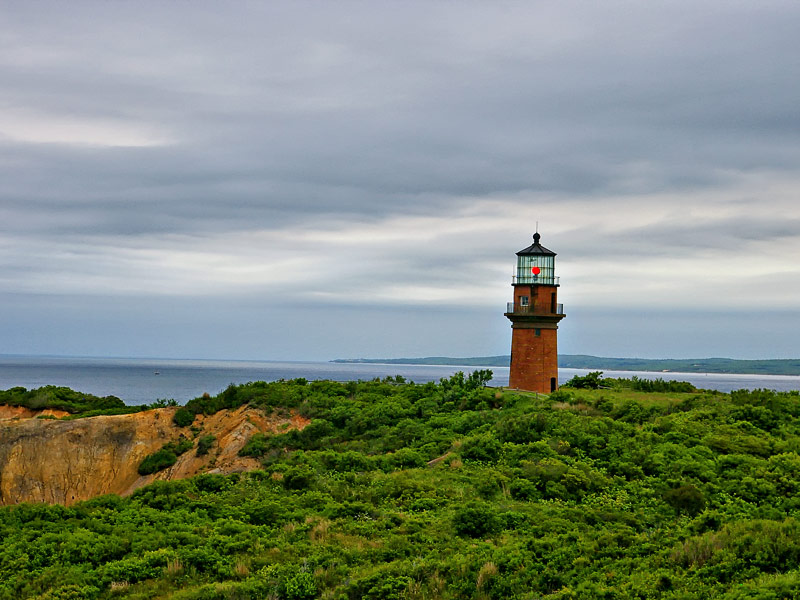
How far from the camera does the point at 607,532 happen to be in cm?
1435

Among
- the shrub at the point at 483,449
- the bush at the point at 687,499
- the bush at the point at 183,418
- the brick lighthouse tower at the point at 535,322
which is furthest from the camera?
the brick lighthouse tower at the point at 535,322

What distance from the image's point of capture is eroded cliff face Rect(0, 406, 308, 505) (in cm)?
3048

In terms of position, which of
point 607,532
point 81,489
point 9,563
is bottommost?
point 81,489

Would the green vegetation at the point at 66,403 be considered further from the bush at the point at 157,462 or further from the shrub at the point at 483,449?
the shrub at the point at 483,449

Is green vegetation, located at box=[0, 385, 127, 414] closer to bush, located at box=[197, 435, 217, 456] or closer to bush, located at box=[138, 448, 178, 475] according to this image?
bush, located at box=[138, 448, 178, 475]

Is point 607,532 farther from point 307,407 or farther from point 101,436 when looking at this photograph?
point 101,436

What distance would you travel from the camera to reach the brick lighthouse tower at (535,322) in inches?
1403

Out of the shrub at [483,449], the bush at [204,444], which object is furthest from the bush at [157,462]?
the shrub at [483,449]

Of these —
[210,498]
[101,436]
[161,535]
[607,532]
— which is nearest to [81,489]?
[101,436]

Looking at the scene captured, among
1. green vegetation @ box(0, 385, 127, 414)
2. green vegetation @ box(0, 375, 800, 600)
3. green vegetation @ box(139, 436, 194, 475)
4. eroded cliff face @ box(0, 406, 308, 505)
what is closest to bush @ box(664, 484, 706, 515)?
green vegetation @ box(0, 375, 800, 600)

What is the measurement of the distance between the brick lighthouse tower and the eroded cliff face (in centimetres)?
1149

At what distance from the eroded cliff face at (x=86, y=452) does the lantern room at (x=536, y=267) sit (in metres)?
13.2

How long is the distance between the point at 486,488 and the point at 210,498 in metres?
6.99

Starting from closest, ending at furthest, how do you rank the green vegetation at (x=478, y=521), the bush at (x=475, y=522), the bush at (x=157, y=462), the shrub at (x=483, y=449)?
the green vegetation at (x=478, y=521)
the bush at (x=475, y=522)
the shrub at (x=483, y=449)
the bush at (x=157, y=462)
